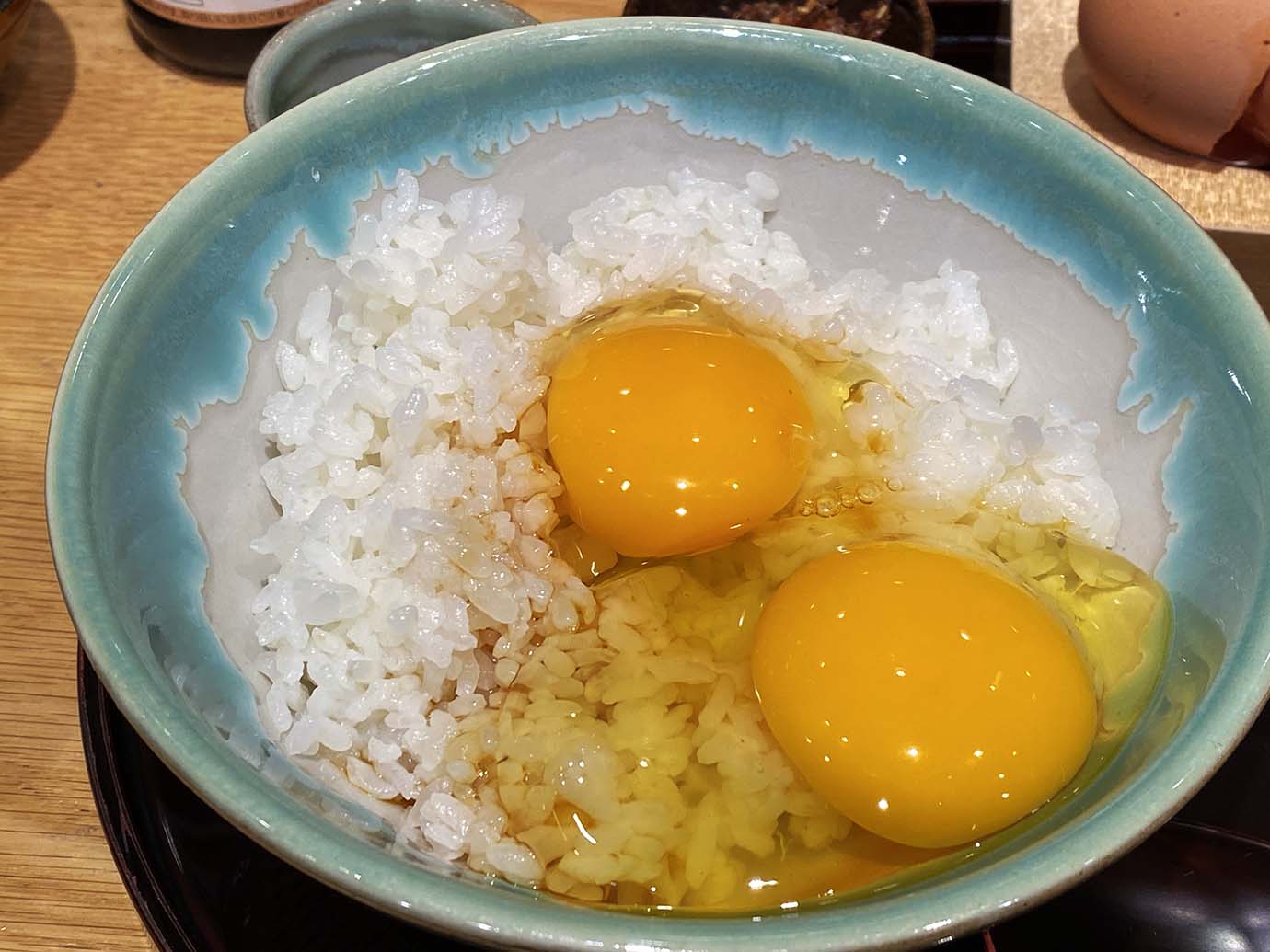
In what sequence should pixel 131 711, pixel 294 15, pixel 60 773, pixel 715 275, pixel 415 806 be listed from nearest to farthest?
pixel 131 711
pixel 415 806
pixel 60 773
pixel 715 275
pixel 294 15

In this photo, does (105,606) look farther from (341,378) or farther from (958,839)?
(958,839)

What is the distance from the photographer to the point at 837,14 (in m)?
2.29

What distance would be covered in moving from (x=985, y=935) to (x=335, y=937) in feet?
2.38

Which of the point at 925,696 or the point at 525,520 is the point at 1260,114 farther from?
the point at 525,520

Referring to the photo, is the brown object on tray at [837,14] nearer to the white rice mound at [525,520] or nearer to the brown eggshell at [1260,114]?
the brown eggshell at [1260,114]

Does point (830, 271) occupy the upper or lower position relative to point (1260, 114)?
lower

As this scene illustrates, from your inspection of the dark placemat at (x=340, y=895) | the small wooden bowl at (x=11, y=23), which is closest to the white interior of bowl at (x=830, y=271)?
the dark placemat at (x=340, y=895)

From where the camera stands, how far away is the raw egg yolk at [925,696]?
1149mm

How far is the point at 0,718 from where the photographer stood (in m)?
1.41

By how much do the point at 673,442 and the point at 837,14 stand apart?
4.50ft

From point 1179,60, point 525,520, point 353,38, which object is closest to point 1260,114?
point 1179,60

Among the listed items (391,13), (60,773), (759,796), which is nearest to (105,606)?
(60,773)

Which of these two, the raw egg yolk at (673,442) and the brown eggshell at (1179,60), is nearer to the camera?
the raw egg yolk at (673,442)

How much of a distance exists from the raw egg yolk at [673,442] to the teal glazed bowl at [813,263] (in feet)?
1.17
